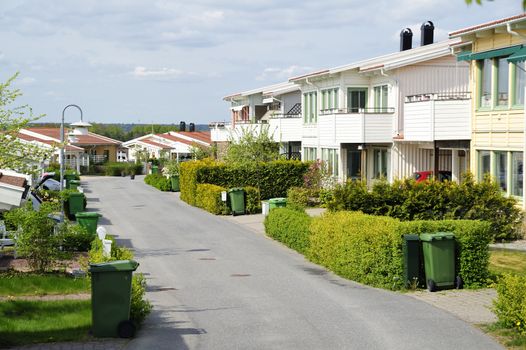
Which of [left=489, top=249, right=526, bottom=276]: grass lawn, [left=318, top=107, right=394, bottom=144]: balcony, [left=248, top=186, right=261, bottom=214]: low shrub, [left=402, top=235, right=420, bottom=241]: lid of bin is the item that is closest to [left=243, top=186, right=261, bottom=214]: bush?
[left=248, top=186, right=261, bottom=214]: low shrub

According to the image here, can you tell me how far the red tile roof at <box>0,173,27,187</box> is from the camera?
1936 centimetres

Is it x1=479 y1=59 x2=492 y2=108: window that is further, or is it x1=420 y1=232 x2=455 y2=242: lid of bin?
x1=479 y1=59 x2=492 y2=108: window

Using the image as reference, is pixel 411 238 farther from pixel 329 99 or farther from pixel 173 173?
pixel 173 173

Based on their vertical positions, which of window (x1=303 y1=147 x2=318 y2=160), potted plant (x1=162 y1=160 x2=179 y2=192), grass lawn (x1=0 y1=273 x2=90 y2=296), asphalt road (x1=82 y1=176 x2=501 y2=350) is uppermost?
window (x1=303 y1=147 x2=318 y2=160)

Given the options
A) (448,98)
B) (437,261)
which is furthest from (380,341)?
(448,98)

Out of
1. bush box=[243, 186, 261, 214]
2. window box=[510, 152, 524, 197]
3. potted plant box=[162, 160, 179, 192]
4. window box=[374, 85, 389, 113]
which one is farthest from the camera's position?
potted plant box=[162, 160, 179, 192]

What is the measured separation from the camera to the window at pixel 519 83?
23.2m

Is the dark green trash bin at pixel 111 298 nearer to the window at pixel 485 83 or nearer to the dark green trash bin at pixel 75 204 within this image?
the window at pixel 485 83

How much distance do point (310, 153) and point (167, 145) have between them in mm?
47276

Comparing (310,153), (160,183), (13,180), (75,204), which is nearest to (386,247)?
(13,180)

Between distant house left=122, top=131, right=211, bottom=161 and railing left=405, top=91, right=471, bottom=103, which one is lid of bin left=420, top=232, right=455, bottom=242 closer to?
railing left=405, top=91, right=471, bottom=103

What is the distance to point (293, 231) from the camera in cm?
2306

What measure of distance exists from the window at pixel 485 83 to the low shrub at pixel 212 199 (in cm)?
1343

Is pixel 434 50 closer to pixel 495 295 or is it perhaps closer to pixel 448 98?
pixel 448 98
